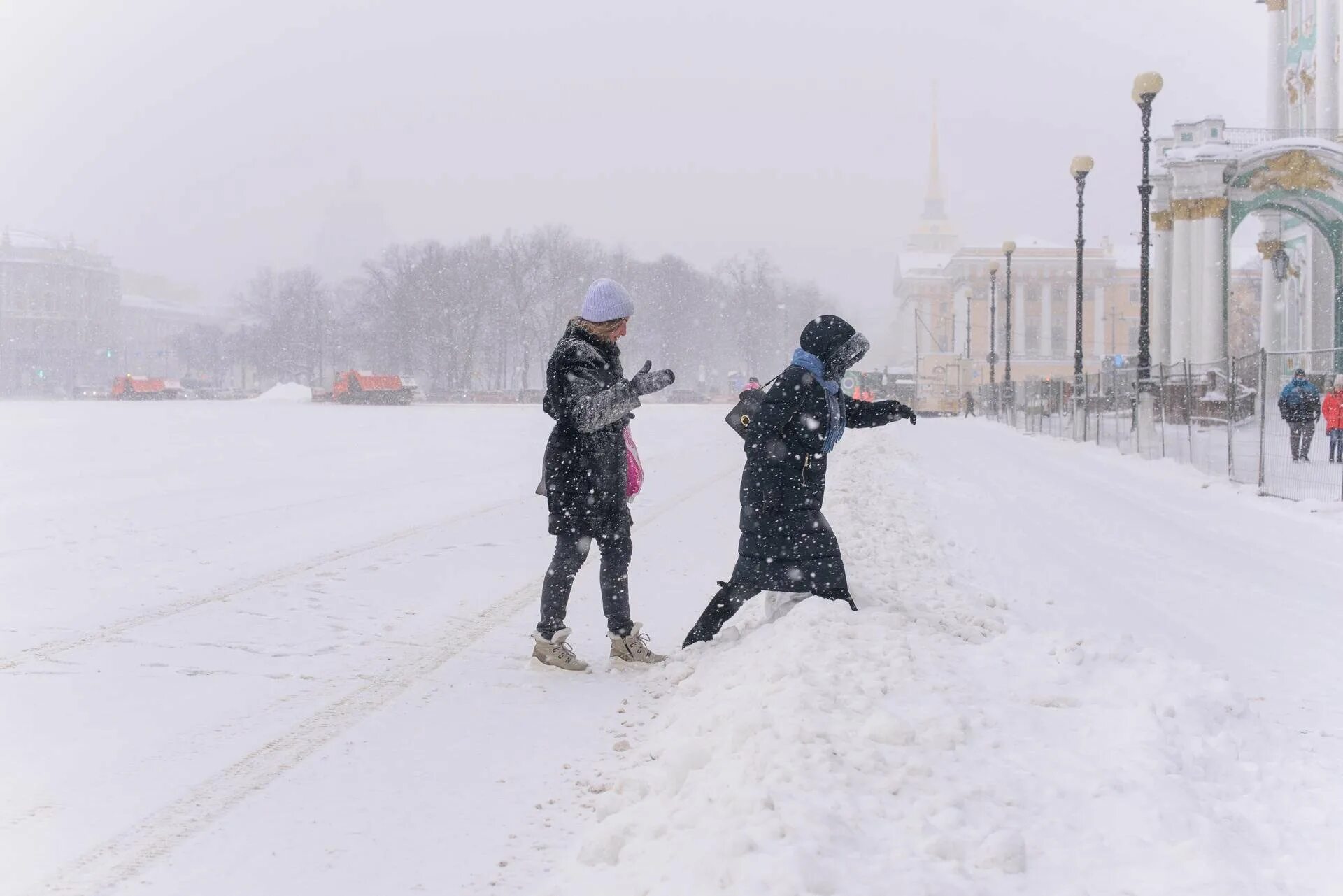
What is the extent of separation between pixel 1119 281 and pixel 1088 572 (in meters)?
106

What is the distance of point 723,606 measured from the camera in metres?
5.94

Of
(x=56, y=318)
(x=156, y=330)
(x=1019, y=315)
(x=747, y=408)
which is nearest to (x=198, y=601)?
(x=747, y=408)

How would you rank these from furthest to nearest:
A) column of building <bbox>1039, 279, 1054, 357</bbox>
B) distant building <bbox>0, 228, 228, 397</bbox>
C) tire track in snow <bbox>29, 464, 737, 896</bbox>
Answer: distant building <bbox>0, 228, 228, 397</bbox> → column of building <bbox>1039, 279, 1054, 357</bbox> → tire track in snow <bbox>29, 464, 737, 896</bbox>

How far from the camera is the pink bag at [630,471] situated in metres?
5.79

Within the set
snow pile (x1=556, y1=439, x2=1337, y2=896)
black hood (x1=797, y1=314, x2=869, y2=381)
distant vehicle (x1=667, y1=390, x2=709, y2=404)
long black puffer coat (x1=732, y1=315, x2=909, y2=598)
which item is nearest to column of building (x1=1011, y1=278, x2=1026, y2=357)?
distant vehicle (x1=667, y1=390, x2=709, y2=404)

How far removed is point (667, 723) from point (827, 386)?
7.02 feet

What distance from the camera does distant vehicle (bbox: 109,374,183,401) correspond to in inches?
2867

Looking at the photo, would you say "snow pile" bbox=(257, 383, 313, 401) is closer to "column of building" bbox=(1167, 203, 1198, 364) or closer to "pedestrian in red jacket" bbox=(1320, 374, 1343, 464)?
"column of building" bbox=(1167, 203, 1198, 364)

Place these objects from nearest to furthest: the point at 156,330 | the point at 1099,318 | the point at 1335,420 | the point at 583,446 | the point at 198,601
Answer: the point at 583,446, the point at 198,601, the point at 1335,420, the point at 1099,318, the point at 156,330

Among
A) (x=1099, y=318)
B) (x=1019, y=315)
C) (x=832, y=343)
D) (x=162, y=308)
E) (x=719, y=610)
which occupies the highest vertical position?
(x=162, y=308)

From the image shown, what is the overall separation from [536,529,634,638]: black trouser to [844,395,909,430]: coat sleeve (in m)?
1.45

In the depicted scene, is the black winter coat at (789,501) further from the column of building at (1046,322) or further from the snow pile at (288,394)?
the column of building at (1046,322)

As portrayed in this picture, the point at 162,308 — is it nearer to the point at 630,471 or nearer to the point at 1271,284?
the point at 1271,284

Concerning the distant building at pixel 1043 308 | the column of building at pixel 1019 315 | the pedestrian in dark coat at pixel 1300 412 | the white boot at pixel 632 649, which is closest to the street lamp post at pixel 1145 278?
the pedestrian in dark coat at pixel 1300 412
